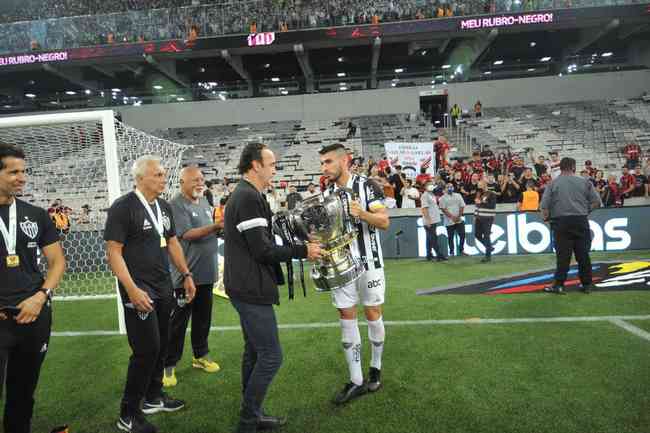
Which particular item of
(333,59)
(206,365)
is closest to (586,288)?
(206,365)

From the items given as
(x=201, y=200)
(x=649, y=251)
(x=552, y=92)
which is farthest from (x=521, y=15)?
(x=201, y=200)

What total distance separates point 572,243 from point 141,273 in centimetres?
590

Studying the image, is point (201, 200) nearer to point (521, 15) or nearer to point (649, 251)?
point (649, 251)

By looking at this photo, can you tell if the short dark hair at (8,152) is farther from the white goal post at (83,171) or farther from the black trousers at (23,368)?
the white goal post at (83,171)

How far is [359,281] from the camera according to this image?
3.49 m

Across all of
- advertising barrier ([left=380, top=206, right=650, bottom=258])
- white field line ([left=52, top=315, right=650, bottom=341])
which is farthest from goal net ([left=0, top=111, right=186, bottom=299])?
advertising barrier ([left=380, top=206, right=650, bottom=258])

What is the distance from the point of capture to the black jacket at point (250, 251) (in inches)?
103

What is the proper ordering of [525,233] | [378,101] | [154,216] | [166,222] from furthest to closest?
[378,101]
[525,233]
[166,222]
[154,216]

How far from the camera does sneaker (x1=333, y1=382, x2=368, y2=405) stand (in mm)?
3365

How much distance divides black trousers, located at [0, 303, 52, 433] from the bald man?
3.97 feet

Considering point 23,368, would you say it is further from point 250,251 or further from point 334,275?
point 334,275

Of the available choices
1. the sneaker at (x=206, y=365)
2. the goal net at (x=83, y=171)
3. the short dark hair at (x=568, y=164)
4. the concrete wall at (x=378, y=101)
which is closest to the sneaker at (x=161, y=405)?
the sneaker at (x=206, y=365)

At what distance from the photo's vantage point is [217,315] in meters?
6.19

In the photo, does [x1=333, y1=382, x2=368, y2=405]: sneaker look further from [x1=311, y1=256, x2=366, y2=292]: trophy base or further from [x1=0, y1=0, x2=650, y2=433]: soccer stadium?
[x1=311, y1=256, x2=366, y2=292]: trophy base
